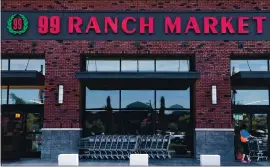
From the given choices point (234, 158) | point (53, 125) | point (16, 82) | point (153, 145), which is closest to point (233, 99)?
point (234, 158)

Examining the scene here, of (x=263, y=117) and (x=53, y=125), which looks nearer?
(x=53, y=125)

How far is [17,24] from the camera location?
1870 centimetres

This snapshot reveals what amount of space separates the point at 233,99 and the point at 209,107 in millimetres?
1754

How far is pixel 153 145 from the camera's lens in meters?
18.3

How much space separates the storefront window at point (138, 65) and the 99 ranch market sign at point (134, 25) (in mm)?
1154

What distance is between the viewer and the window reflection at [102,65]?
19156mm

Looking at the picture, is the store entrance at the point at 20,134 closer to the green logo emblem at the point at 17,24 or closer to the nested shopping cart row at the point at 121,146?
the nested shopping cart row at the point at 121,146

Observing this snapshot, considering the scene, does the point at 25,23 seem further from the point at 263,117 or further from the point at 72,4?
the point at 263,117

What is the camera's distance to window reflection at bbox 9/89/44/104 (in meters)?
19.3

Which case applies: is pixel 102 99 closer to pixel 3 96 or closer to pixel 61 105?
pixel 61 105

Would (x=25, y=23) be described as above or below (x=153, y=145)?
above

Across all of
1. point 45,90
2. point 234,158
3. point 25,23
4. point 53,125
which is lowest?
point 234,158

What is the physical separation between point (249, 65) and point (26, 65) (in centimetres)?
982

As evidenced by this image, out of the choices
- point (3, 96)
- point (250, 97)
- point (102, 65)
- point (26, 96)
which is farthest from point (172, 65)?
point (3, 96)
